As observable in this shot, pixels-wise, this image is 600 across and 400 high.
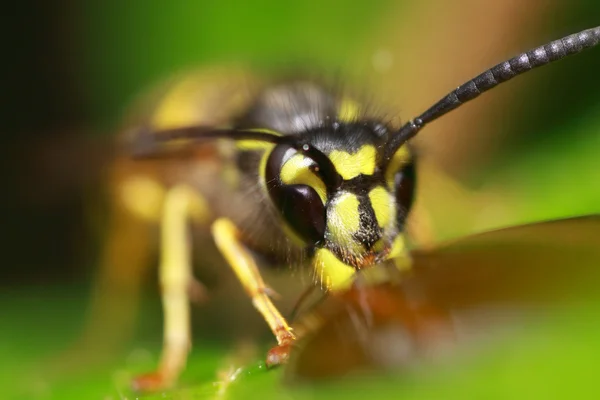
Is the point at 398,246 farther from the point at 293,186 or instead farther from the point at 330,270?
the point at 293,186

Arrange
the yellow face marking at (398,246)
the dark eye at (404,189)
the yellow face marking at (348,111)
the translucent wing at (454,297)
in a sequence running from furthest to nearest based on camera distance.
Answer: the yellow face marking at (348,111)
the dark eye at (404,189)
the yellow face marking at (398,246)
the translucent wing at (454,297)

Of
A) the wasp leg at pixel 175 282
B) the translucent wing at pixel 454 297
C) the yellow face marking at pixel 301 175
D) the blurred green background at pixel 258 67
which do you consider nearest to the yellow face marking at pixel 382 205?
the yellow face marking at pixel 301 175

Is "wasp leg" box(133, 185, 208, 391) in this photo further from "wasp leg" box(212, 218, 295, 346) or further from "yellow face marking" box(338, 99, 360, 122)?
"yellow face marking" box(338, 99, 360, 122)

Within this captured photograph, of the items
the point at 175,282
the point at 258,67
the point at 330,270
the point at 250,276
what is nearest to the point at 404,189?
the point at 330,270

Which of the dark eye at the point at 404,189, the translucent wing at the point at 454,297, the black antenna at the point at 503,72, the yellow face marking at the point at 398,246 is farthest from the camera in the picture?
the dark eye at the point at 404,189

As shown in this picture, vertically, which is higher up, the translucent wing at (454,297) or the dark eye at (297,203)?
the dark eye at (297,203)

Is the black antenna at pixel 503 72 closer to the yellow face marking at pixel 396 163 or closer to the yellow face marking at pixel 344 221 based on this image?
the yellow face marking at pixel 396 163
